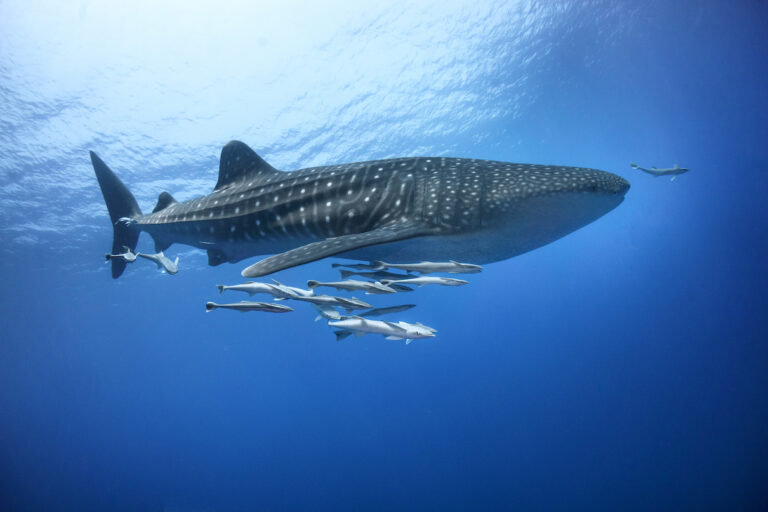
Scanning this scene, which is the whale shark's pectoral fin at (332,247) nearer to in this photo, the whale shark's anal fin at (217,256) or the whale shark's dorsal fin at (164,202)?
the whale shark's anal fin at (217,256)

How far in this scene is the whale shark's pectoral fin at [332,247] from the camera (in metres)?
2.80

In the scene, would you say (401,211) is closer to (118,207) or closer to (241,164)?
(241,164)

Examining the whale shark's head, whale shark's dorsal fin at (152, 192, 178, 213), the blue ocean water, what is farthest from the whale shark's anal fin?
the blue ocean water

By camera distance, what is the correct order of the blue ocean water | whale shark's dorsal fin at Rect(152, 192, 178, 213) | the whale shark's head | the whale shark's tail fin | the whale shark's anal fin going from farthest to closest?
the blue ocean water < whale shark's dorsal fin at Rect(152, 192, 178, 213) < the whale shark's tail fin < the whale shark's anal fin < the whale shark's head

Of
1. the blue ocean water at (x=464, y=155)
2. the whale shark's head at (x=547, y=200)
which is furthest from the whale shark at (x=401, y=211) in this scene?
the blue ocean water at (x=464, y=155)

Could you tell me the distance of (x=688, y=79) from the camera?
638 inches

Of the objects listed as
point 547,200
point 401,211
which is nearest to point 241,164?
point 401,211

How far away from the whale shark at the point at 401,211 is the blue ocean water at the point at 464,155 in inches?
431

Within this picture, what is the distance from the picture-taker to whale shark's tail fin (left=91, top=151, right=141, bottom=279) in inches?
228

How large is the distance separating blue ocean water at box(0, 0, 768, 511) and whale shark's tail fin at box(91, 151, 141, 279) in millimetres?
9192

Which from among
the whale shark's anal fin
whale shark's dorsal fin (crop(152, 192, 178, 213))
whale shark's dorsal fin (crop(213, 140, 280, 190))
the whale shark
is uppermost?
whale shark's dorsal fin (crop(213, 140, 280, 190))

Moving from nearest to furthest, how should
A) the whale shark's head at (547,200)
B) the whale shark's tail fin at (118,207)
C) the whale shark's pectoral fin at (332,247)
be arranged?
the whale shark's pectoral fin at (332,247)
the whale shark's head at (547,200)
the whale shark's tail fin at (118,207)

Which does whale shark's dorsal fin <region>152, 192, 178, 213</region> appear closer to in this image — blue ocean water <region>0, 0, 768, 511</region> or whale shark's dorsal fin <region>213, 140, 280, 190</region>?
whale shark's dorsal fin <region>213, 140, 280, 190</region>

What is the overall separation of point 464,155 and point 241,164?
17.2 meters
